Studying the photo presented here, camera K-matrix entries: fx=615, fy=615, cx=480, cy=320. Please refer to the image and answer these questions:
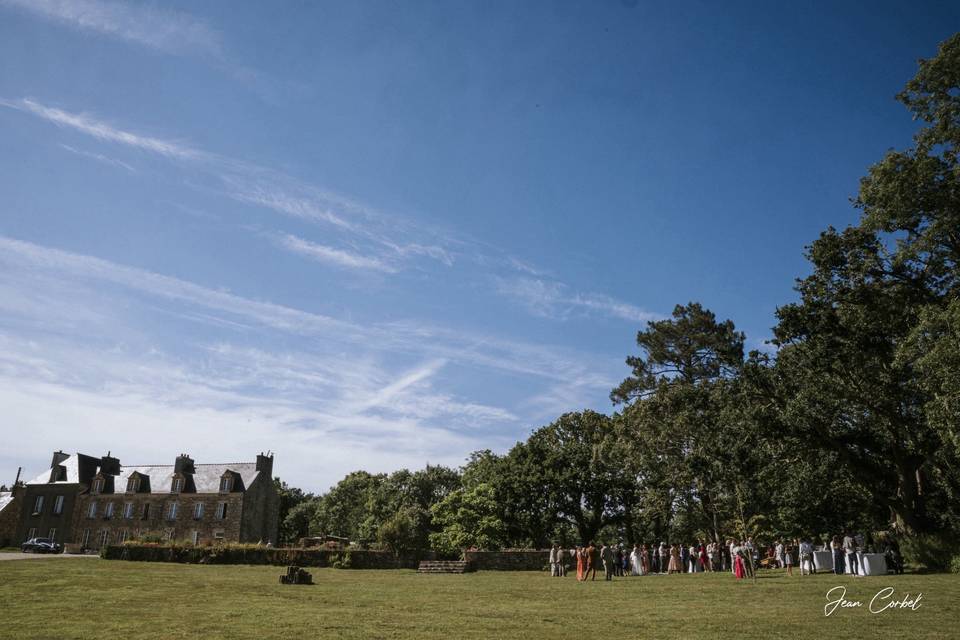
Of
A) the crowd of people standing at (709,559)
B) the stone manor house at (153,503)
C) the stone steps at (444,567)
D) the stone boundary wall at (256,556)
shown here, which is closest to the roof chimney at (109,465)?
the stone manor house at (153,503)

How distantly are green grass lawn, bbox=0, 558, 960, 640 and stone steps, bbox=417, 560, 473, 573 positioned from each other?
15133 millimetres

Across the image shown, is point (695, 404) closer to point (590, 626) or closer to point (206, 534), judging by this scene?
point (590, 626)

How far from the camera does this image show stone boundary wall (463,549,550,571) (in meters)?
39.7

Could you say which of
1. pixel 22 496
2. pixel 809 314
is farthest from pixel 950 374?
pixel 22 496

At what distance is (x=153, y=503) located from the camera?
58969mm

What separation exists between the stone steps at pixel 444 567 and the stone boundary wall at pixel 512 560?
1583mm

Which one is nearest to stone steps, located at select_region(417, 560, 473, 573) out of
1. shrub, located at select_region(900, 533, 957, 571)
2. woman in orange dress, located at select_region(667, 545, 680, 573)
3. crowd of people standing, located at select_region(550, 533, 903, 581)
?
crowd of people standing, located at select_region(550, 533, 903, 581)

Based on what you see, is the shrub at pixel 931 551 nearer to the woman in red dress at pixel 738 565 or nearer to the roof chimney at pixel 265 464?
the woman in red dress at pixel 738 565

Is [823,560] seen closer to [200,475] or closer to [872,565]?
[872,565]

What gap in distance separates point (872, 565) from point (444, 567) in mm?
22869

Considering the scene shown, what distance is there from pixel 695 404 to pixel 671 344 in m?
Result: 9.93

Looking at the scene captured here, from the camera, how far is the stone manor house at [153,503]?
57.3 metres

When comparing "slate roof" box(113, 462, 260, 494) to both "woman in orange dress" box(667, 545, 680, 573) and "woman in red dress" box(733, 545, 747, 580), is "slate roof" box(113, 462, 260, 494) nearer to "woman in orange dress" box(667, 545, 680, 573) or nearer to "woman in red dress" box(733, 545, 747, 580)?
"woman in orange dress" box(667, 545, 680, 573)

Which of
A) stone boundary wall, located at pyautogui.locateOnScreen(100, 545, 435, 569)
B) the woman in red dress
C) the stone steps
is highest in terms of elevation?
the woman in red dress
